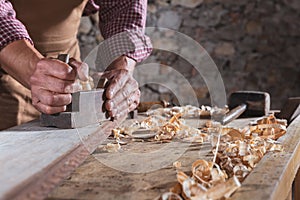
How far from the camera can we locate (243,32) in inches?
161

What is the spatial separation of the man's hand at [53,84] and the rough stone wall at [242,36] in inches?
105

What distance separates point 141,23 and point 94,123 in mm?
759

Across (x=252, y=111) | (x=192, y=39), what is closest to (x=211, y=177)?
(x=252, y=111)

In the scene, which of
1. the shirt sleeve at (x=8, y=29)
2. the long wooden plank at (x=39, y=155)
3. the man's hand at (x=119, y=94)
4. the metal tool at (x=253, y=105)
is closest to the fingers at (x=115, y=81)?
the man's hand at (x=119, y=94)

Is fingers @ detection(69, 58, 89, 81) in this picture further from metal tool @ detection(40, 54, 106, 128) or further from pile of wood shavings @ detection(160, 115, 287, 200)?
pile of wood shavings @ detection(160, 115, 287, 200)

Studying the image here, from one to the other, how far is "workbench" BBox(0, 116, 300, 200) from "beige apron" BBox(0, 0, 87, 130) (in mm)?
646

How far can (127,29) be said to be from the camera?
208cm

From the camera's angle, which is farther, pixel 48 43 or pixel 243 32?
pixel 243 32

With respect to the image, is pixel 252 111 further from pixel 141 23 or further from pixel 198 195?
pixel 198 195

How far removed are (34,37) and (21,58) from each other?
1.90 ft

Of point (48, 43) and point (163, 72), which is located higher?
point (48, 43)

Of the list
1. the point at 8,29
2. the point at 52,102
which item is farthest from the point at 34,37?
the point at 52,102

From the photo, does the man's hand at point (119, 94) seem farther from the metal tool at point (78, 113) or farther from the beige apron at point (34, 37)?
the beige apron at point (34, 37)

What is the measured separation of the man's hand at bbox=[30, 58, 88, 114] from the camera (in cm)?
141
